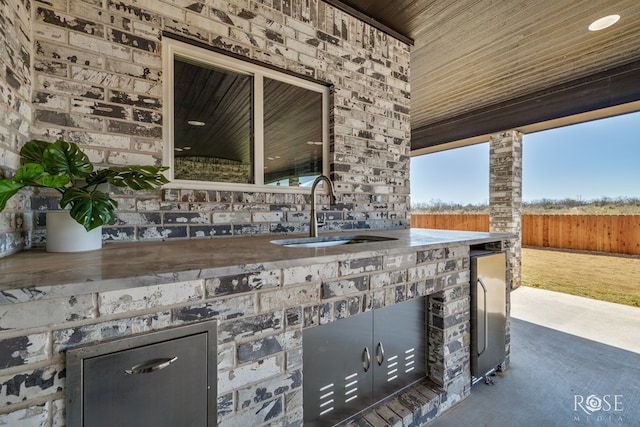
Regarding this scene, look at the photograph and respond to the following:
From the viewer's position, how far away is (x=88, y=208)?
1.07m

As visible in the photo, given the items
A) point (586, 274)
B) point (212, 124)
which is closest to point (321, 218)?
point (212, 124)

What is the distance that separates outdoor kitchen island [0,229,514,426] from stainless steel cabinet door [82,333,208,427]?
0.18ft

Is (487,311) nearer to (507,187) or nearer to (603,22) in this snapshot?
(603,22)

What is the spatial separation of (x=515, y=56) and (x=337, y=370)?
3674 mm

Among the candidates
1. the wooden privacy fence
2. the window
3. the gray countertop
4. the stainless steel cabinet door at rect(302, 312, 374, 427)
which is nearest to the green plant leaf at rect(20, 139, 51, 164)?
the gray countertop

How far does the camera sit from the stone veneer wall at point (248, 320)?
0.67 meters

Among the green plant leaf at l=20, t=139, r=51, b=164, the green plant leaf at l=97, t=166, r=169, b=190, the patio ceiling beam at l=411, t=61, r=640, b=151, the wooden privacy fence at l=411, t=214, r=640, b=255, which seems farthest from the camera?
the wooden privacy fence at l=411, t=214, r=640, b=255

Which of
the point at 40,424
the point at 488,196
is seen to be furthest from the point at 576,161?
the point at 40,424

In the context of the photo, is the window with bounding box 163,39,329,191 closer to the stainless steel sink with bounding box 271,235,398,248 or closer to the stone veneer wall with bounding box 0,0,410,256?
the stone veneer wall with bounding box 0,0,410,256

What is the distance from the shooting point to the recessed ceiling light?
2.38 m

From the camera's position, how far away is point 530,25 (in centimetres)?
252

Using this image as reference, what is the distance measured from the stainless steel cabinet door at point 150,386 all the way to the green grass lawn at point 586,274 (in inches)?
217

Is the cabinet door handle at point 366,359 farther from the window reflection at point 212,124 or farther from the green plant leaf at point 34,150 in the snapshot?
the green plant leaf at point 34,150

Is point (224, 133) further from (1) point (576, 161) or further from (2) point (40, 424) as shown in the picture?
(1) point (576, 161)
